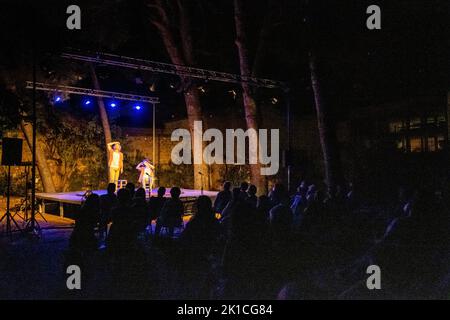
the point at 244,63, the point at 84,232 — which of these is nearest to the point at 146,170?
the point at 244,63

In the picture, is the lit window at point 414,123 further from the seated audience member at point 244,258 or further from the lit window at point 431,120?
the seated audience member at point 244,258

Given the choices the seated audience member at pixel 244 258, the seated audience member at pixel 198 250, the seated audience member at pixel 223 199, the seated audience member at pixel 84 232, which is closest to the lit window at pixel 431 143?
the seated audience member at pixel 223 199

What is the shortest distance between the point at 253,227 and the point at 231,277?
1.56 ft

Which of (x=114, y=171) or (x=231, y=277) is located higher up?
(x=114, y=171)

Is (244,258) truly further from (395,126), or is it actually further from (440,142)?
(395,126)

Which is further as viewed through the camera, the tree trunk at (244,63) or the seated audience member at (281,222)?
the tree trunk at (244,63)

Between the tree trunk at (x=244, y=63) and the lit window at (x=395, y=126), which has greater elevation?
the tree trunk at (x=244, y=63)

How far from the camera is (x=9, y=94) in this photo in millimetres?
6473

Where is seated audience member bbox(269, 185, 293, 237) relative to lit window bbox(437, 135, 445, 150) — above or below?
below

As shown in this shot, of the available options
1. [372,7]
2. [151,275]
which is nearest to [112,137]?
[372,7]

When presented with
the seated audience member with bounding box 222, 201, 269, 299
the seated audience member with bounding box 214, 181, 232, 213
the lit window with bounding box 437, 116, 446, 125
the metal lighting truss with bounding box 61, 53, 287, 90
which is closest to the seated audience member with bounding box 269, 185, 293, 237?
the seated audience member with bounding box 222, 201, 269, 299

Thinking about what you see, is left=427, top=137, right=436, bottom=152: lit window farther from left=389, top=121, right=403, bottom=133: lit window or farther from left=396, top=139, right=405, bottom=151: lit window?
left=389, top=121, right=403, bottom=133: lit window

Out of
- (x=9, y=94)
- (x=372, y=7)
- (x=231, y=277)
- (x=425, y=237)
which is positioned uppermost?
(x=372, y=7)
